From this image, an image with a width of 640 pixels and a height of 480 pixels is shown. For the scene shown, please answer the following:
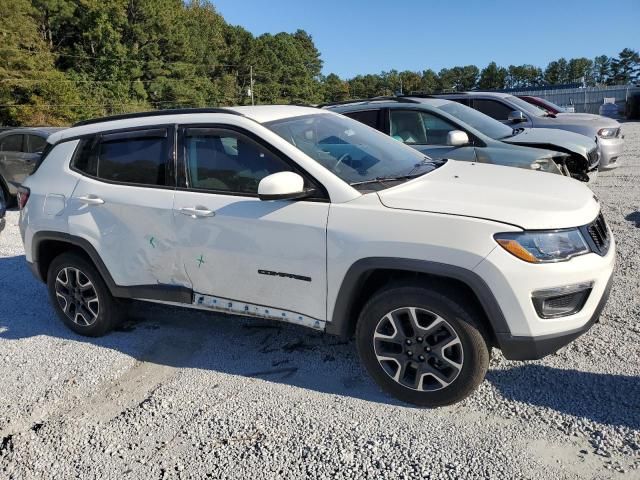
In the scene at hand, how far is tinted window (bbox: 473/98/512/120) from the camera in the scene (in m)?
11.1

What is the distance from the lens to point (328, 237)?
333 centimetres

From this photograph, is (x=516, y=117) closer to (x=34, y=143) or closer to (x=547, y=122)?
(x=547, y=122)

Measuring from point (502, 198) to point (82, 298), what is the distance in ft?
10.8

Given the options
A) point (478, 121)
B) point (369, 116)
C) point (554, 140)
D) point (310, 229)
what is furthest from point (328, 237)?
point (554, 140)

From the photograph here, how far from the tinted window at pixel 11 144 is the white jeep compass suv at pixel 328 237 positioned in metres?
6.75

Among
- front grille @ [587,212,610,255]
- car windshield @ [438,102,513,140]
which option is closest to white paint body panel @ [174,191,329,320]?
front grille @ [587,212,610,255]

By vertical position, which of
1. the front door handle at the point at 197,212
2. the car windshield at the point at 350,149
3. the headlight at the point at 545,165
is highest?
the car windshield at the point at 350,149

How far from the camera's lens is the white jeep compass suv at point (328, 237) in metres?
3.03

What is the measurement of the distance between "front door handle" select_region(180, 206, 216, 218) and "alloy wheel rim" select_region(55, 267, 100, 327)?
1243mm

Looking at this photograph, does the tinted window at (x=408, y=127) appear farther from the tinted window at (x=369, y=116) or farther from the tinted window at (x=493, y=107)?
the tinted window at (x=493, y=107)

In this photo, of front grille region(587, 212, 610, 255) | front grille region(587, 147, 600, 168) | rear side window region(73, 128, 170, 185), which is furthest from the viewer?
front grille region(587, 147, 600, 168)

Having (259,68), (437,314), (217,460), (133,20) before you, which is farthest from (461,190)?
(259,68)

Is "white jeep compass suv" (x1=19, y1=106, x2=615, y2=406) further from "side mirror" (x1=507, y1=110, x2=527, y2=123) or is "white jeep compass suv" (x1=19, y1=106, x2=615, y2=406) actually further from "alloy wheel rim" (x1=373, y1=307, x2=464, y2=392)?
"side mirror" (x1=507, y1=110, x2=527, y2=123)

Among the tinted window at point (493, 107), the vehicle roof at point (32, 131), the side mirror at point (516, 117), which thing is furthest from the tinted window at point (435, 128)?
the vehicle roof at point (32, 131)
